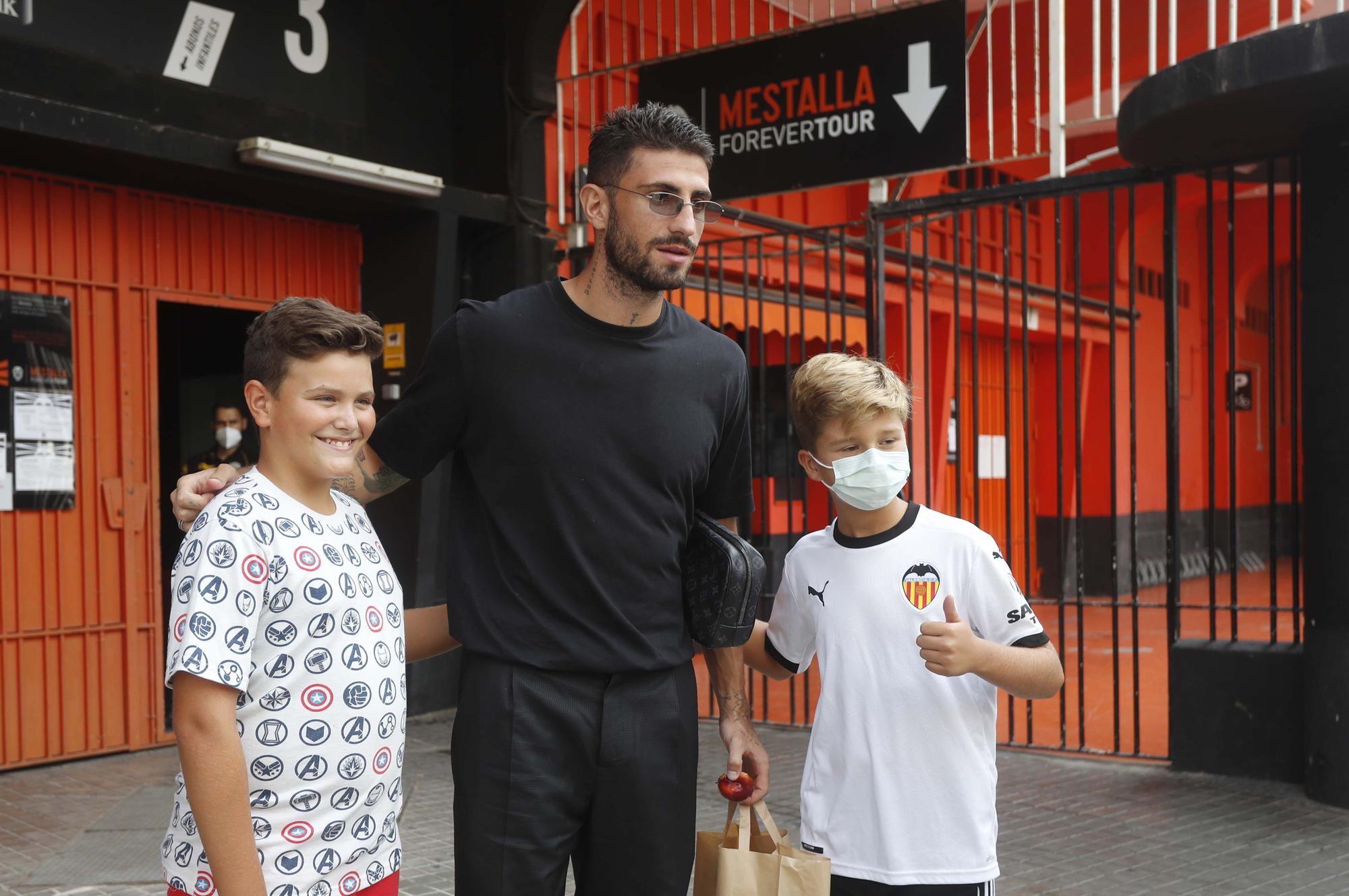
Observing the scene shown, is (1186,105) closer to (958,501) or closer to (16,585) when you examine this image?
(958,501)

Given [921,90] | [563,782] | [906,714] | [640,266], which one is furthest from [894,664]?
[921,90]

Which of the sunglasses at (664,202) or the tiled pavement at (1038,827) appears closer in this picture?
the sunglasses at (664,202)

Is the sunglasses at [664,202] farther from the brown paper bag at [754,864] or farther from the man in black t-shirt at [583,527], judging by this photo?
the brown paper bag at [754,864]

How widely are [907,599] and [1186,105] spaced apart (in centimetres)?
378

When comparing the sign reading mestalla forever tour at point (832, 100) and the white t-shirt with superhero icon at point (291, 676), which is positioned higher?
the sign reading mestalla forever tour at point (832, 100)

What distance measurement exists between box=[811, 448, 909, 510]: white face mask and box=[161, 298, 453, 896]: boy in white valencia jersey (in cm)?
92

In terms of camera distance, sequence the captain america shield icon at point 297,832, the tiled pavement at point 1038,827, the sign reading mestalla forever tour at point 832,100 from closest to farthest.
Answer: the captain america shield icon at point 297,832 → the tiled pavement at point 1038,827 → the sign reading mestalla forever tour at point 832,100

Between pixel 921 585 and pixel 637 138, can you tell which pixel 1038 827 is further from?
pixel 637 138

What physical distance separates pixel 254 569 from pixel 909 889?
1352 millimetres

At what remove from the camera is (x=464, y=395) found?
2.36 m

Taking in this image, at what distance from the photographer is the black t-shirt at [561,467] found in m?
2.27

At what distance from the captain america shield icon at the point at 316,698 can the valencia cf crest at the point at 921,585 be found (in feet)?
3.79

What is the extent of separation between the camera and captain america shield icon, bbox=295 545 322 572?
196 cm

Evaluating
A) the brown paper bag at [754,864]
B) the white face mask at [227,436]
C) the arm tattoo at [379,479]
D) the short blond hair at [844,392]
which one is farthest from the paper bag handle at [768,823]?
the white face mask at [227,436]
